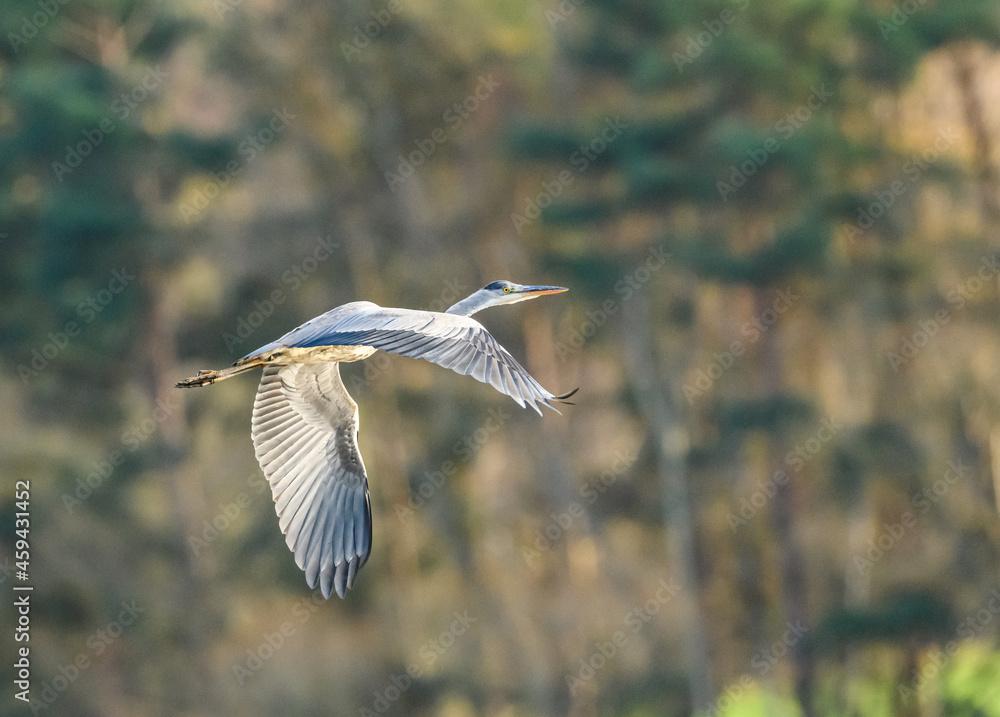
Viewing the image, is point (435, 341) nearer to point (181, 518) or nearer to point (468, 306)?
point (468, 306)

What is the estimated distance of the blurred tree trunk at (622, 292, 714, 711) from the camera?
55.8ft

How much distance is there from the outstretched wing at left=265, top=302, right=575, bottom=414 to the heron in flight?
11 millimetres

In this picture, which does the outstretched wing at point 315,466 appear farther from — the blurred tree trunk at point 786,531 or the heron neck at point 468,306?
the blurred tree trunk at point 786,531

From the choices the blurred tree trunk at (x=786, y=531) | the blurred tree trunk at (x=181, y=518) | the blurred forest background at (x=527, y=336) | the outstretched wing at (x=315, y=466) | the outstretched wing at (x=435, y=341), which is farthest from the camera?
the blurred tree trunk at (x=181, y=518)

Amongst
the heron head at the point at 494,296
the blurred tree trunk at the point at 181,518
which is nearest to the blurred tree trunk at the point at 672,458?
the blurred tree trunk at the point at 181,518

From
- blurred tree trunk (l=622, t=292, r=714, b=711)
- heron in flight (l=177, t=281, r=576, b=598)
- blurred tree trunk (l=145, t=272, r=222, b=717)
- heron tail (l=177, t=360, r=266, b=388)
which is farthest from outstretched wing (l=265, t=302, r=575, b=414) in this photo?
blurred tree trunk (l=145, t=272, r=222, b=717)

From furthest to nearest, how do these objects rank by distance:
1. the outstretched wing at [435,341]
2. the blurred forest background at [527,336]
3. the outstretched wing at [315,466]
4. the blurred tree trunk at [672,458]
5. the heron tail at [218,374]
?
the blurred tree trunk at [672,458]
the blurred forest background at [527,336]
the outstretched wing at [315,466]
the heron tail at [218,374]
the outstretched wing at [435,341]

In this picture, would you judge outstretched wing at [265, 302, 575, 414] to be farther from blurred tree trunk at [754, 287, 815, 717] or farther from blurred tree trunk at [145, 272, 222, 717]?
blurred tree trunk at [145, 272, 222, 717]

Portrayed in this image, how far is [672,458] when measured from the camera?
17.0 m

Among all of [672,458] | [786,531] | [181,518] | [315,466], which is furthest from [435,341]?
[181,518]

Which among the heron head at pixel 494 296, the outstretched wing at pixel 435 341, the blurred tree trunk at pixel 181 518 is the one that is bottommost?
the blurred tree trunk at pixel 181 518

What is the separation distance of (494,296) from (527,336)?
10189 mm

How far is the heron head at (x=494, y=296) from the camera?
7.22m

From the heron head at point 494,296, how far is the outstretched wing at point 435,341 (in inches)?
28.9
